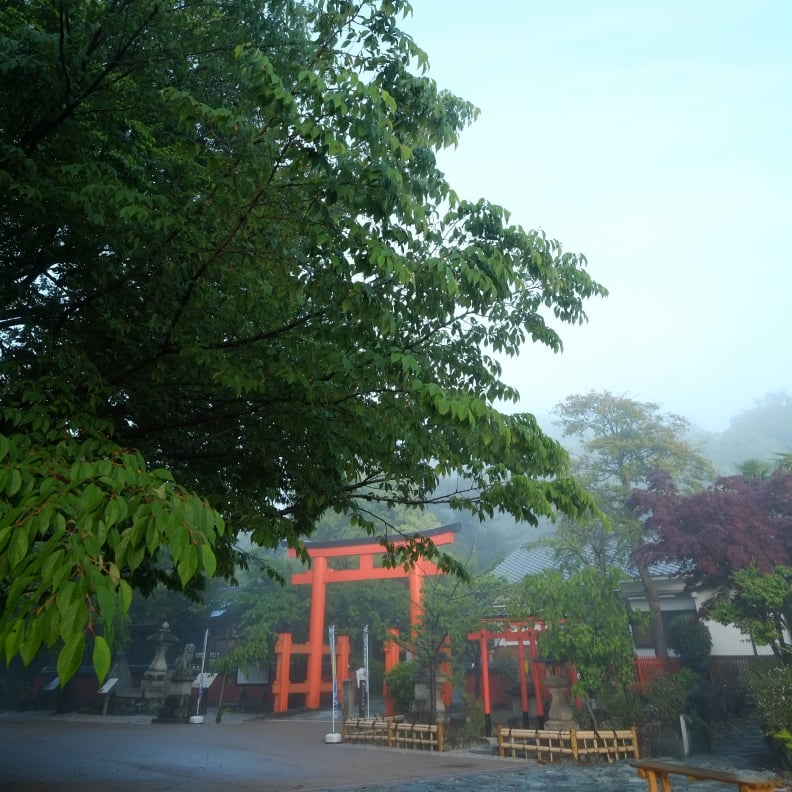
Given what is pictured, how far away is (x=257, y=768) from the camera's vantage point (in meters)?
11.5

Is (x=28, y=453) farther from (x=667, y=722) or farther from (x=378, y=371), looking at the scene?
(x=667, y=722)

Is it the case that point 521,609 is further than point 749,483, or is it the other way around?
point 749,483

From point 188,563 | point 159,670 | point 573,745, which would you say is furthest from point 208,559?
point 159,670

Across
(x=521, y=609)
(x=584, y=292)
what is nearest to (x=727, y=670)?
(x=521, y=609)

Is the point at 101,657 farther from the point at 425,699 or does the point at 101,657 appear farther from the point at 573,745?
the point at 425,699

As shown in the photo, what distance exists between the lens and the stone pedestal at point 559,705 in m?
13.6

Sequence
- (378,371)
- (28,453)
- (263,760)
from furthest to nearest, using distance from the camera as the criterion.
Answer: (263,760) → (378,371) → (28,453)

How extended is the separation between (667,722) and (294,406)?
Result: 1173cm

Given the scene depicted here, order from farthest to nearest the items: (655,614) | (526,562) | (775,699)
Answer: (526,562)
(655,614)
(775,699)

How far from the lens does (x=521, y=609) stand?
45.7 ft

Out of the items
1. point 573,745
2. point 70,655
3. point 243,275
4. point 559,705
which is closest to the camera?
point 70,655

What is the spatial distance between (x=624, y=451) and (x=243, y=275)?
19418 mm

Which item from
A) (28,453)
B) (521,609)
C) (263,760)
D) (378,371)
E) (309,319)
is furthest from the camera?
(521,609)

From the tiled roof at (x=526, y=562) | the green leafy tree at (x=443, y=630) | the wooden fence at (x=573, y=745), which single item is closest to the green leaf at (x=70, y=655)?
the wooden fence at (x=573, y=745)
